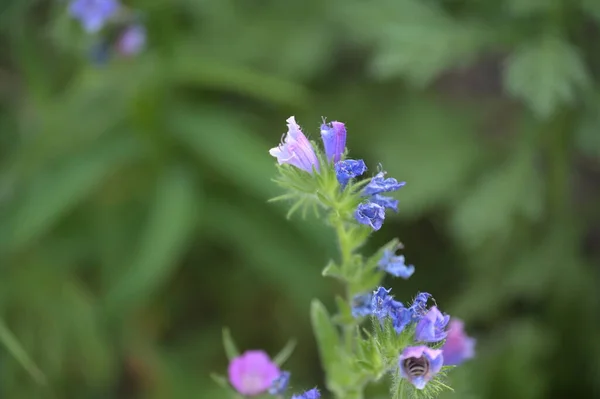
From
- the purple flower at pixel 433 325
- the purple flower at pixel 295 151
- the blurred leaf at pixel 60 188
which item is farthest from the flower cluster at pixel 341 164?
the blurred leaf at pixel 60 188

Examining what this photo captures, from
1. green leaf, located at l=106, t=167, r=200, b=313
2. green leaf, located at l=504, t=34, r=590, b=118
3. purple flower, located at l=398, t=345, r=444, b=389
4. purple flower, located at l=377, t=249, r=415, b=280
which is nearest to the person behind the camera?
purple flower, located at l=398, t=345, r=444, b=389

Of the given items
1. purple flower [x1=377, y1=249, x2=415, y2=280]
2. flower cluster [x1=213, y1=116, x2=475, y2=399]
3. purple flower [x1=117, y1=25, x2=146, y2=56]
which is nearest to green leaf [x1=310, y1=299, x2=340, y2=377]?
flower cluster [x1=213, y1=116, x2=475, y2=399]

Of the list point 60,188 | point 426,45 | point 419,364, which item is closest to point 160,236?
point 60,188


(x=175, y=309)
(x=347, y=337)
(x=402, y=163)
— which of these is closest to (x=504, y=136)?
(x=402, y=163)

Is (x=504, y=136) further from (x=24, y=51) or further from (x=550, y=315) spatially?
(x=24, y=51)

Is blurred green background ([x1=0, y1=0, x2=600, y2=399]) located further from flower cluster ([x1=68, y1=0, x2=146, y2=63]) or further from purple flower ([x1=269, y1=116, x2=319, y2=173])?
purple flower ([x1=269, y1=116, x2=319, y2=173])

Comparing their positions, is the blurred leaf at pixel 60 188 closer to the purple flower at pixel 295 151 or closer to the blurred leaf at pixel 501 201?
the blurred leaf at pixel 501 201
